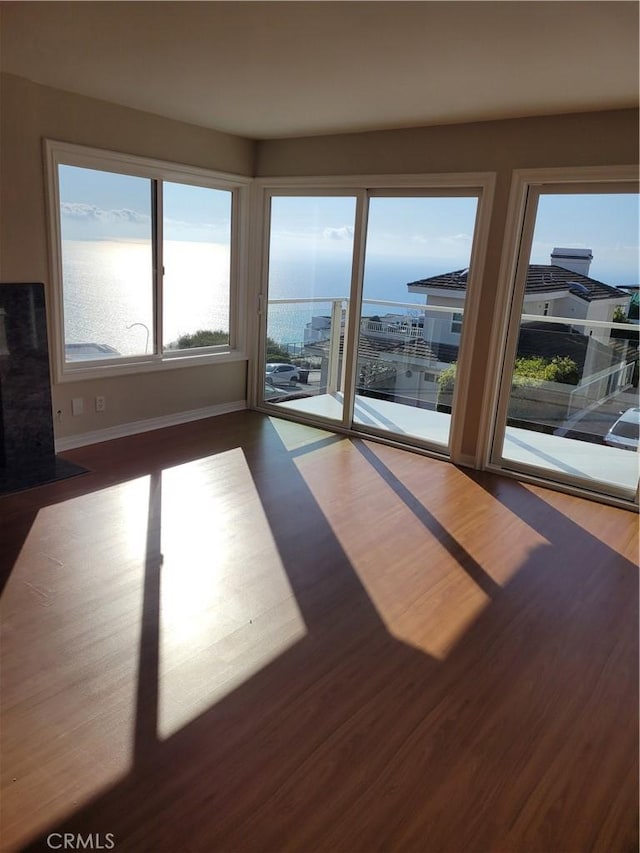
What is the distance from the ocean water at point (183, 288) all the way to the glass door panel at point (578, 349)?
74 cm

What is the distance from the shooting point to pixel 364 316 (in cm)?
517

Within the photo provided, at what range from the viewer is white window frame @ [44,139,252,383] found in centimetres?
412

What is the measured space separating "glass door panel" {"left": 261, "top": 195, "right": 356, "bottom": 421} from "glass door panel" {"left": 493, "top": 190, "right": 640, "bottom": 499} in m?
1.59

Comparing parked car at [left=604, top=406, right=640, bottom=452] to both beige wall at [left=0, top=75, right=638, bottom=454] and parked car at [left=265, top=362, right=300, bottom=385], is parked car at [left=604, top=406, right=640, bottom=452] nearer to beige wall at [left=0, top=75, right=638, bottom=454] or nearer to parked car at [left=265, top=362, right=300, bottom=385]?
beige wall at [left=0, top=75, right=638, bottom=454]

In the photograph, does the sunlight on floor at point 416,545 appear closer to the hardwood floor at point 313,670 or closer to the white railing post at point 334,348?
the hardwood floor at point 313,670

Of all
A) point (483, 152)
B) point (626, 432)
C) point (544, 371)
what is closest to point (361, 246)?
point (483, 152)

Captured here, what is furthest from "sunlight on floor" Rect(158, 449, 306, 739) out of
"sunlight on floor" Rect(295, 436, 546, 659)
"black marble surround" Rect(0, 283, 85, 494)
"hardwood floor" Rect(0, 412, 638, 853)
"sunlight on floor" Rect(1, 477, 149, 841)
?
"black marble surround" Rect(0, 283, 85, 494)

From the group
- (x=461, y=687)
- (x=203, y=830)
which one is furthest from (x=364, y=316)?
(x=203, y=830)

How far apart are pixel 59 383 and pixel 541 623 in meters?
3.51

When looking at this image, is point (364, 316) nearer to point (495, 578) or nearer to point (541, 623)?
point (495, 578)

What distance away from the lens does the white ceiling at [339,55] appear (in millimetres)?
2379

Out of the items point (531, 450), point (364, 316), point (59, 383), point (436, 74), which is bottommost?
point (531, 450)

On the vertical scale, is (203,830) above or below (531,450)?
below

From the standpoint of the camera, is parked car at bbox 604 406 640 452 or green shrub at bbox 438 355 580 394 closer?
parked car at bbox 604 406 640 452
